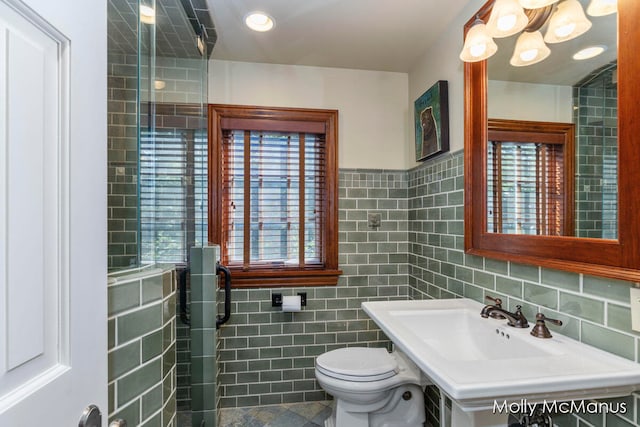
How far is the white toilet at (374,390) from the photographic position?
1.65 m

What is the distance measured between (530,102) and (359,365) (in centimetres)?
155

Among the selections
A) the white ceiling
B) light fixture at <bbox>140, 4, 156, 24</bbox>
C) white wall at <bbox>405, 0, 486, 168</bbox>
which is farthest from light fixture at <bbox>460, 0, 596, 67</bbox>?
light fixture at <bbox>140, 4, 156, 24</bbox>

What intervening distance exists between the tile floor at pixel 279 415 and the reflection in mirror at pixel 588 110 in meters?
1.84

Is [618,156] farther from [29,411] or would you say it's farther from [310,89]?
[310,89]

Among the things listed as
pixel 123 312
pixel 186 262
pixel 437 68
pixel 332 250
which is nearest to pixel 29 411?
pixel 123 312

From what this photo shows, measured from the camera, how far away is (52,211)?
488 millimetres

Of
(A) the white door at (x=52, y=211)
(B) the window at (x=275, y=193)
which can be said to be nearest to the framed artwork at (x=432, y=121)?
(B) the window at (x=275, y=193)

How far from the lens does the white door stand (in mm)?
421

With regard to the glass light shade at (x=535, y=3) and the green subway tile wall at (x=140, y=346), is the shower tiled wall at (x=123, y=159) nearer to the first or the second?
the green subway tile wall at (x=140, y=346)


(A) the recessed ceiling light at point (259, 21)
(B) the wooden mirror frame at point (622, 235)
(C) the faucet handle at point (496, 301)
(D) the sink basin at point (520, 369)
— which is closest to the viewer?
(D) the sink basin at point (520, 369)

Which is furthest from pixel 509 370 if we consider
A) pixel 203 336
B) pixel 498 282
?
pixel 203 336

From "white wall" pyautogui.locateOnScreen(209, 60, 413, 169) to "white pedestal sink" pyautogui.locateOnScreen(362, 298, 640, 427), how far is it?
1.48 m

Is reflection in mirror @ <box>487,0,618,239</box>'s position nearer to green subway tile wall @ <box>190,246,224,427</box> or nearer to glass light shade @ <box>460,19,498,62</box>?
glass light shade @ <box>460,19,498,62</box>

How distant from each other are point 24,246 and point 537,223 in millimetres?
1540
